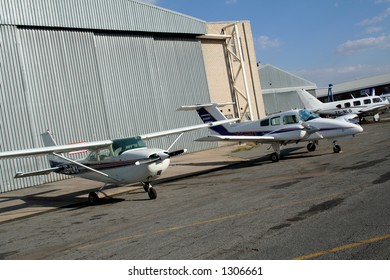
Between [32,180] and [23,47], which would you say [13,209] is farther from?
[23,47]

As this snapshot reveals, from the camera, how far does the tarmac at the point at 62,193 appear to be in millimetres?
13842

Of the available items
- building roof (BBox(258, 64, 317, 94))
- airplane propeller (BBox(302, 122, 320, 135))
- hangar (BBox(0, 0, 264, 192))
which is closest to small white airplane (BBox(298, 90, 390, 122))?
hangar (BBox(0, 0, 264, 192))

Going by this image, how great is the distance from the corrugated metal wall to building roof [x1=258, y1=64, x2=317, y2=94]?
38.8m

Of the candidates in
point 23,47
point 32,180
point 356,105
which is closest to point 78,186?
point 32,180

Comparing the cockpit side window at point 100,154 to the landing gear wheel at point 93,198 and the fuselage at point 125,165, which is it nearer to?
the fuselage at point 125,165

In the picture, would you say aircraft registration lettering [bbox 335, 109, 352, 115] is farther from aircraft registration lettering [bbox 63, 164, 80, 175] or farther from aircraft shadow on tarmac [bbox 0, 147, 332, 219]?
aircraft registration lettering [bbox 63, 164, 80, 175]

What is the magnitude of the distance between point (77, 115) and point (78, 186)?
6.02m

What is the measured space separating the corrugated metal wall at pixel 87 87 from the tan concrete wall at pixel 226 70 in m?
2.68

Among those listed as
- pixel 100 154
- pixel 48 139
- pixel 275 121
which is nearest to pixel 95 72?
pixel 48 139

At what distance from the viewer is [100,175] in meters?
13.8

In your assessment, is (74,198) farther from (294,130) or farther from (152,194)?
(294,130)

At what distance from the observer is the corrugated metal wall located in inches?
819

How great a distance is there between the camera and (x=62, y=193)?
17.2 meters

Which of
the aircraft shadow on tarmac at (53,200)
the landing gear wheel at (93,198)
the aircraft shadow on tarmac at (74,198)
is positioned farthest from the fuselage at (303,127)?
the landing gear wheel at (93,198)
